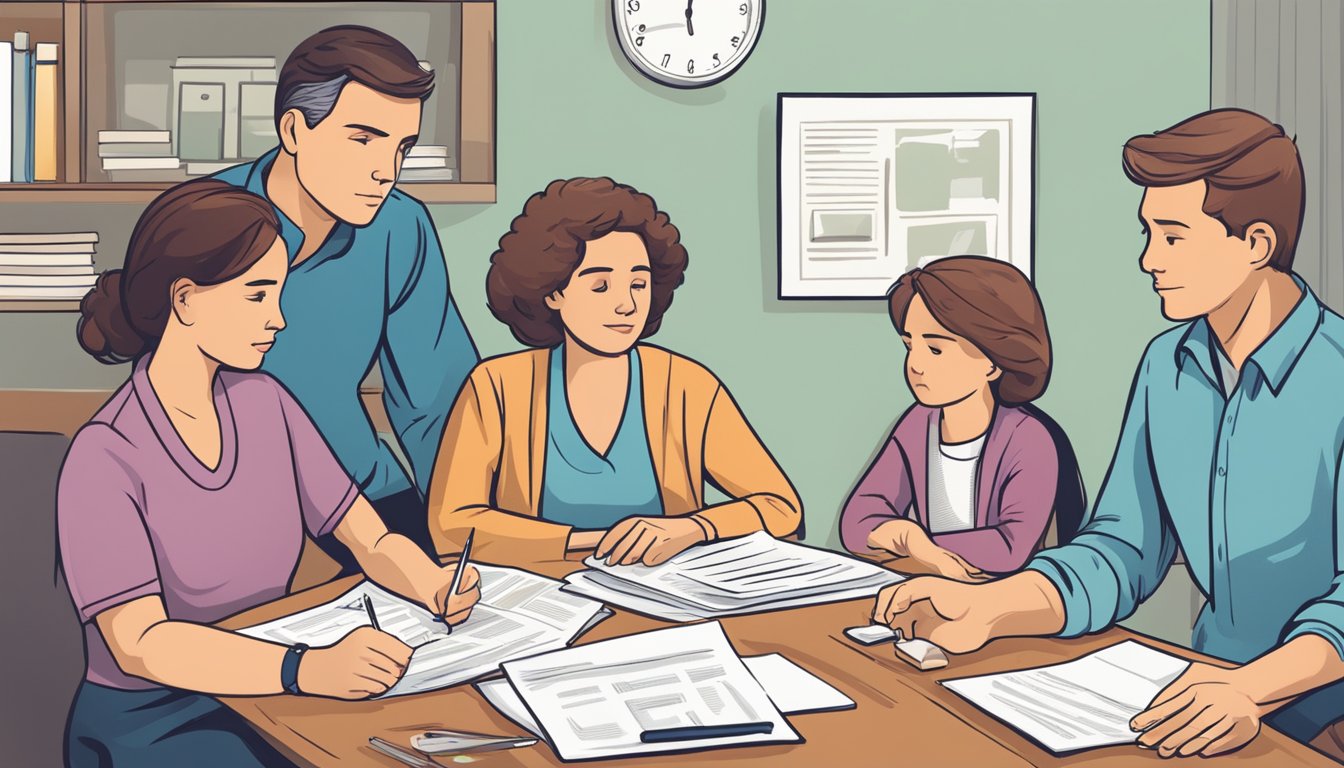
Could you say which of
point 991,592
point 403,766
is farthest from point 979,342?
point 403,766

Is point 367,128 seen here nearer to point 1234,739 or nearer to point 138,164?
point 138,164

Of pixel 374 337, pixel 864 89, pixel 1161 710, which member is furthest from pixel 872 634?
pixel 864 89

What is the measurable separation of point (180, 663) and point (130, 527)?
213 mm

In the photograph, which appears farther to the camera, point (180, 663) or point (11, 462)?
point (11, 462)

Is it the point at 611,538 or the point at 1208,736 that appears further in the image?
the point at 611,538

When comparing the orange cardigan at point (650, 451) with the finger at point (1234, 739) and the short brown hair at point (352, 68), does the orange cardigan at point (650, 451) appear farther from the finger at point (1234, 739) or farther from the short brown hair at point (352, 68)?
the finger at point (1234, 739)

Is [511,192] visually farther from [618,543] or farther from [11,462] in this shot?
[11,462]

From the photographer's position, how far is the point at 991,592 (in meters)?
1.56

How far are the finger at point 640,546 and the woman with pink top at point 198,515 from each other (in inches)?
13.1

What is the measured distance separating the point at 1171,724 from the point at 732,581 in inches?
27.0

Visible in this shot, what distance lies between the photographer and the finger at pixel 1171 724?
1.22 m

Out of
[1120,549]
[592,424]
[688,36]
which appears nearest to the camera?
[1120,549]

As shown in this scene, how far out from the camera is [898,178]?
2.49m

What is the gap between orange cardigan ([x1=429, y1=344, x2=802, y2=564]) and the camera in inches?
83.7
